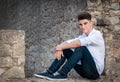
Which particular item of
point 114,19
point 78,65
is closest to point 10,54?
point 78,65

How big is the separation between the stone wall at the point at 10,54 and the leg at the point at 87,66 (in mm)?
826

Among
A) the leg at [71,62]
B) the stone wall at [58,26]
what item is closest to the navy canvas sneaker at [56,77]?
the leg at [71,62]

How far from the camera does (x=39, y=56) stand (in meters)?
7.69

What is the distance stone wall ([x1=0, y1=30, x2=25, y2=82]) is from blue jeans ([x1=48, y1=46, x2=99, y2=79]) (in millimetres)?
448

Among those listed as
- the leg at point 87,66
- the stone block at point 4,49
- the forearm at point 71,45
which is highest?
the forearm at point 71,45

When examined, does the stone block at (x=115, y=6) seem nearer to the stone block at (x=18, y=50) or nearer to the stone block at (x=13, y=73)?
the stone block at (x=18, y=50)

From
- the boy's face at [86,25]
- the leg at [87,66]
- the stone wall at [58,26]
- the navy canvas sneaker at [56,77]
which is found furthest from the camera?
the stone wall at [58,26]

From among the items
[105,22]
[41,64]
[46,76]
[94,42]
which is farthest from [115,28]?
[46,76]

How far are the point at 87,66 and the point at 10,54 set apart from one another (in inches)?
41.2

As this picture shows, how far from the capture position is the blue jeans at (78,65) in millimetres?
4863

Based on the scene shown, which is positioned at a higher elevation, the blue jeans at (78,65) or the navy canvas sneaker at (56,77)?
the blue jeans at (78,65)

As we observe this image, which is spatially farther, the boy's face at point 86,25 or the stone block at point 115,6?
the stone block at point 115,6

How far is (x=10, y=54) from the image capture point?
4906mm

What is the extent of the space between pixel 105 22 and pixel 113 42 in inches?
16.3
